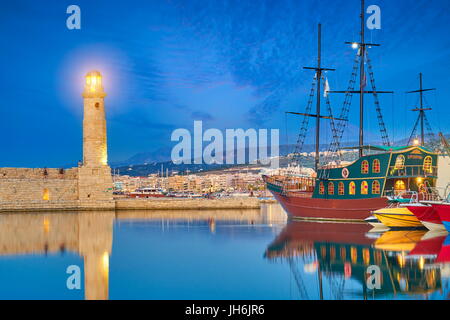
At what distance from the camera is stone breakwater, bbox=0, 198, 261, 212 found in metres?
30.1

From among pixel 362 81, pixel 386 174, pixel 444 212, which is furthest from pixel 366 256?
pixel 362 81

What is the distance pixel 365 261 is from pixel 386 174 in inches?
368

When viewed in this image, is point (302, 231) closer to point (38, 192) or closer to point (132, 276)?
point (132, 276)

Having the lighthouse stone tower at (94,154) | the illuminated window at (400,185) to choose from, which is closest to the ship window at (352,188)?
the illuminated window at (400,185)

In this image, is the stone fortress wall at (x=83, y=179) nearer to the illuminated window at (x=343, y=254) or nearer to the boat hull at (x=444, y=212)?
the illuminated window at (x=343, y=254)

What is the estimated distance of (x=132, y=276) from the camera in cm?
1090

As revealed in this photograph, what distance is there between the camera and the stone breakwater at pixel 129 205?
3008 centimetres

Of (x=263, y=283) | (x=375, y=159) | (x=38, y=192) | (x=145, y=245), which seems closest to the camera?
(x=263, y=283)

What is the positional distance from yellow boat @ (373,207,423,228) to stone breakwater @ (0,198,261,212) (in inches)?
721

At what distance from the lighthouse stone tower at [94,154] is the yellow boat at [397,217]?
60.5 feet

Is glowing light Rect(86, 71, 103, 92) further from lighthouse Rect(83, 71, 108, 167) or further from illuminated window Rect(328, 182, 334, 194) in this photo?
illuminated window Rect(328, 182, 334, 194)

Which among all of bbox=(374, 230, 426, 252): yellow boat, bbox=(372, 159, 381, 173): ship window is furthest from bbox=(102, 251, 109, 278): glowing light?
bbox=(372, 159, 381, 173): ship window
